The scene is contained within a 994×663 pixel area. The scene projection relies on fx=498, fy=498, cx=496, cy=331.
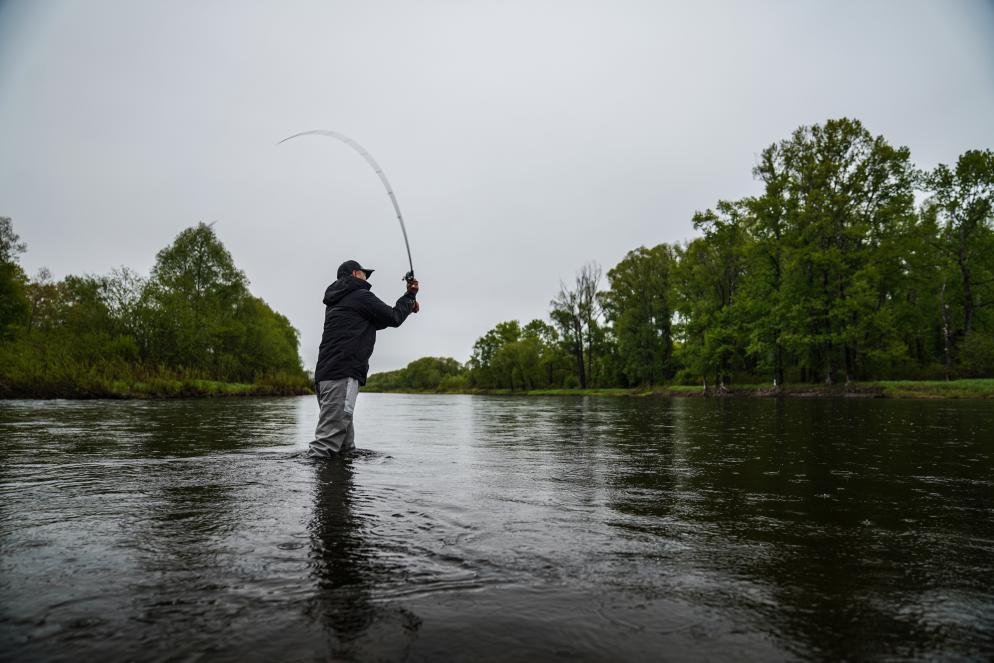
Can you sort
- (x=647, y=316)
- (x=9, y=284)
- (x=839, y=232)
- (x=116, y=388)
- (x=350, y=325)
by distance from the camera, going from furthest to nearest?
1. (x=647, y=316)
2. (x=9, y=284)
3. (x=839, y=232)
4. (x=116, y=388)
5. (x=350, y=325)

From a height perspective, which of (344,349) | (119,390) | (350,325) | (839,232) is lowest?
(119,390)

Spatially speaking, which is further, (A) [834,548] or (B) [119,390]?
(B) [119,390]

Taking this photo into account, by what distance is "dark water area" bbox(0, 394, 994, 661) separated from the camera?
1.70m

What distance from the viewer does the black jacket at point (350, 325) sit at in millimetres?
6559

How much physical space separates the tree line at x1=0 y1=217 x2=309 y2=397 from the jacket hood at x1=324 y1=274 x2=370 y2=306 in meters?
25.9

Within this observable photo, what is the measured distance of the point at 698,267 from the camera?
4494cm

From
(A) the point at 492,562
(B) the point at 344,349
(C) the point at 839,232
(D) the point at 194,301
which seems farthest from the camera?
(D) the point at 194,301

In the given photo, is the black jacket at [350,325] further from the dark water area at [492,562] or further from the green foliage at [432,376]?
the green foliage at [432,376]

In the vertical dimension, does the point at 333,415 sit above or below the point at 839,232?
below

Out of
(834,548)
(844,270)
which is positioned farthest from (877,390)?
(834,548)

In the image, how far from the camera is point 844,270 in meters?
34.5

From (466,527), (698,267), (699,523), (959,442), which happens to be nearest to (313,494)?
(466,527)

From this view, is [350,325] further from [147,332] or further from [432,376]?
[432,376]

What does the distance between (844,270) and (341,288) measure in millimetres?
38259
